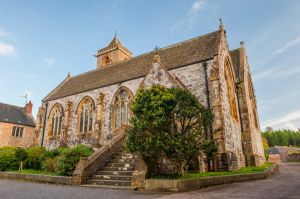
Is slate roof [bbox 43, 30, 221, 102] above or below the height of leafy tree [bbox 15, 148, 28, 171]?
above

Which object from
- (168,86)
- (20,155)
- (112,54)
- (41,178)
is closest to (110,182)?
(41,178)

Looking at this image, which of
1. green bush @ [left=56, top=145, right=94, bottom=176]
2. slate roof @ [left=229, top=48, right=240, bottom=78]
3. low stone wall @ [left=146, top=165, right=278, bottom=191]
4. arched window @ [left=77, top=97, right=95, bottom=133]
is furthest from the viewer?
arched window @ [left=77, top=97, right=95, bottom=133]

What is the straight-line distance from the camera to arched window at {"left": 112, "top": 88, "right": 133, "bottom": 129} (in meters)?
22.2

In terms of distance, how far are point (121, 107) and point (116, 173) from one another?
37.4 ft

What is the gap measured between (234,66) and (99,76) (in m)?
16.7

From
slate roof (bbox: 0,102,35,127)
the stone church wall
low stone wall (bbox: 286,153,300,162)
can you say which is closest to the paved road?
the stone church wall

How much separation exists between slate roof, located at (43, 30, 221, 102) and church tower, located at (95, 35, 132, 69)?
8.30 m

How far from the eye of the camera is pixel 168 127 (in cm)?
997

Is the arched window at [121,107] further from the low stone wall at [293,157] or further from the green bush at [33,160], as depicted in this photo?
the low stone wall at [293,157]

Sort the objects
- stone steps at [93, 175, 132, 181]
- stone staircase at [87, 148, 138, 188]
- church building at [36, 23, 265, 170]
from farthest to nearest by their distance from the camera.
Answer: church building at [36, 23, 265, 170], stone steps at [93, 175, 132, 181], stone staircase at [87, 148, 138, 188]

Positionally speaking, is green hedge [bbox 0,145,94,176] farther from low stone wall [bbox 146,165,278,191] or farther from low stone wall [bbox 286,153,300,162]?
low stone wall [bbox 286,153,300,162]

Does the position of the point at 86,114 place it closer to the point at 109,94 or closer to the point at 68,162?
the point at 109,94

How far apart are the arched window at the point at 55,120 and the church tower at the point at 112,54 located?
13354 mm

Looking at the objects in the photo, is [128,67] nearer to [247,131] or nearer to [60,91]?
[60,91]
